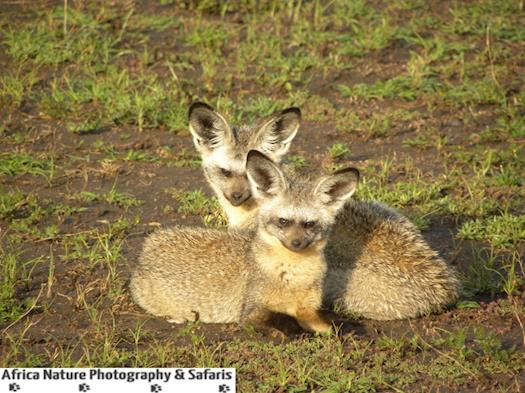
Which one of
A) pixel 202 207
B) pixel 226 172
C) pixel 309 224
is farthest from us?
pixel 202 207

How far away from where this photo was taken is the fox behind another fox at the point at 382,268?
7.47 meters

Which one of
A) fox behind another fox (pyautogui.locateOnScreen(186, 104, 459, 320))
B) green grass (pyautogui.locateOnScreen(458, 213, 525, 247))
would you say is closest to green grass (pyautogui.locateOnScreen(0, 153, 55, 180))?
fox behind another fox (pyautogui.locateOnScreen(186, 104, 459, 320))

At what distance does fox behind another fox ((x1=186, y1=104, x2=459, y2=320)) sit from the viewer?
24.5 feet

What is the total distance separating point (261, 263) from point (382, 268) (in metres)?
0.95

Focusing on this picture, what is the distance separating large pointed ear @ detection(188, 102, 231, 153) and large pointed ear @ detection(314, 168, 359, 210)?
173 cm

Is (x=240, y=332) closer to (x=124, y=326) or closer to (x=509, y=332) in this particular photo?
(x=124, y=326)

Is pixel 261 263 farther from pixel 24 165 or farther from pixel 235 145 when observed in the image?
pixel 24 165

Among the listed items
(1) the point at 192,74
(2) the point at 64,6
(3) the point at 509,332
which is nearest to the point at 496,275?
(3) the point at 509,332

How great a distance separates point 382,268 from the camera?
7.56m

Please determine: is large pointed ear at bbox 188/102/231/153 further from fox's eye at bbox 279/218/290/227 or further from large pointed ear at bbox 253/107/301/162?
fox's eye at bbox 279/218/290/227

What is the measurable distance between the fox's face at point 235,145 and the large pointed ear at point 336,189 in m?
1.36

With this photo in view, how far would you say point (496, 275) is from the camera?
27.2 feet

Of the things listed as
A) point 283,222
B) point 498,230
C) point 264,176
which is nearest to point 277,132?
point 264,176

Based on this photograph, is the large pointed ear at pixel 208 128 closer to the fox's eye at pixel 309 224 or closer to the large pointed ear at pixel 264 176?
the large pointed ear at pixel 264 176
